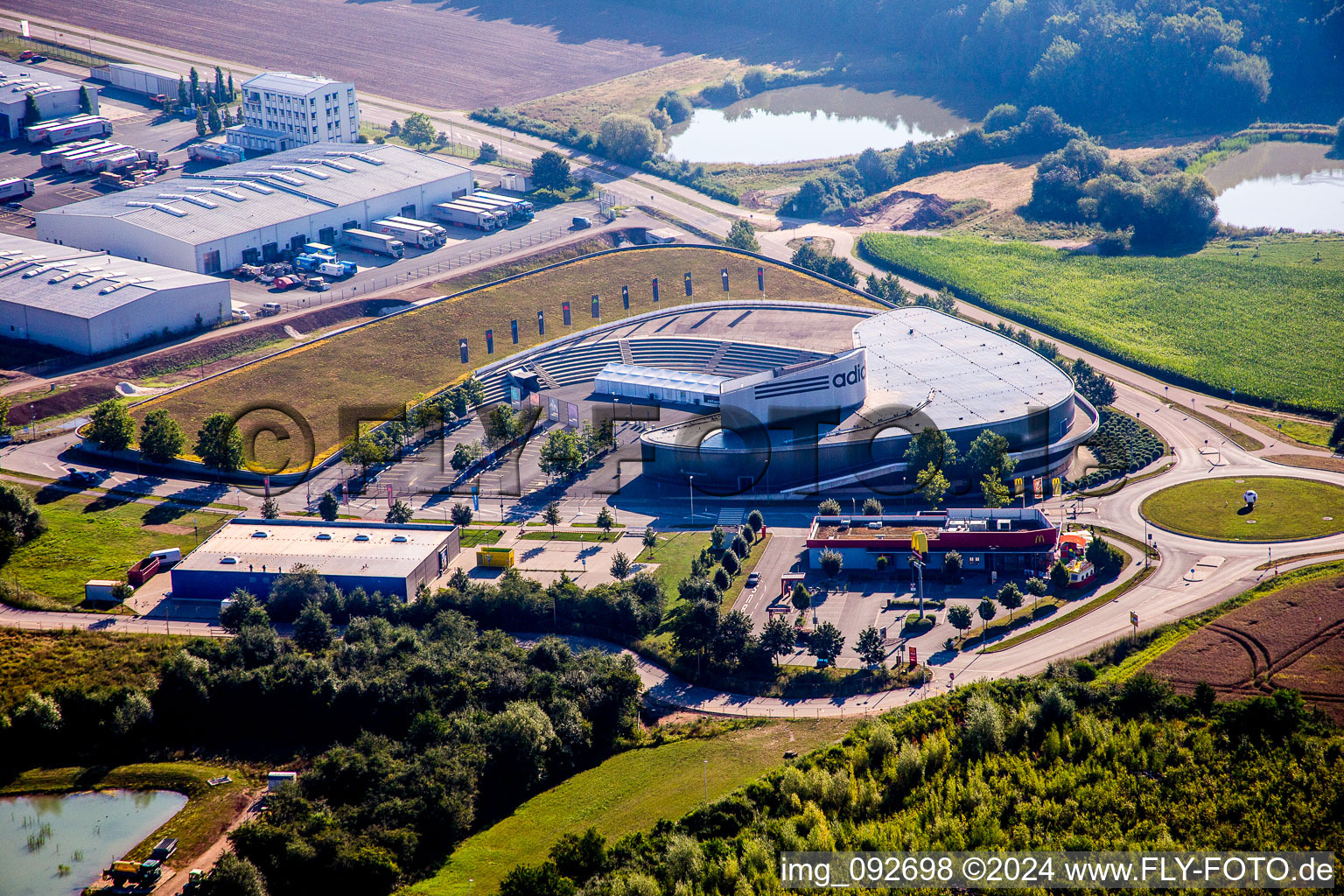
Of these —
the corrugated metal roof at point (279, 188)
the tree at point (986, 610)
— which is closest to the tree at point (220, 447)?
the corrugated metal roof at point (279, 188)

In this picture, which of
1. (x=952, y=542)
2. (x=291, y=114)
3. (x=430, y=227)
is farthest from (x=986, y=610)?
(x=291, y=114)

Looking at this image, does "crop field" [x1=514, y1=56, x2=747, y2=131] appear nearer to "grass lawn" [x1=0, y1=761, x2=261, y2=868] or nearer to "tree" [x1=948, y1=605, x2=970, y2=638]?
"tree" [x1=948, y1=605, x2=970, y2=638]

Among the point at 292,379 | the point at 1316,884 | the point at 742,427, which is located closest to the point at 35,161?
the point at 292,379

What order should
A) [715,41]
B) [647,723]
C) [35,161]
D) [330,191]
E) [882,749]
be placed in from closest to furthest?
[882,749] < [647,723] < [330,191] < [35,161] < [715,41]

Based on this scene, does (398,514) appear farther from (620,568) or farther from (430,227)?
(430,227)

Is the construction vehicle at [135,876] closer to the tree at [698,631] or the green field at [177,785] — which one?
the green field at [177,785]

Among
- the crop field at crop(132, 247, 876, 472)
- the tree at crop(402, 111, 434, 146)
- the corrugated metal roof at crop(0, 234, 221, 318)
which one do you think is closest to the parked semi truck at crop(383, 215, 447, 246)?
the crop field at crop(132, 247, 876, 472)

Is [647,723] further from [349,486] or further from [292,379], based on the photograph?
[292,379]
